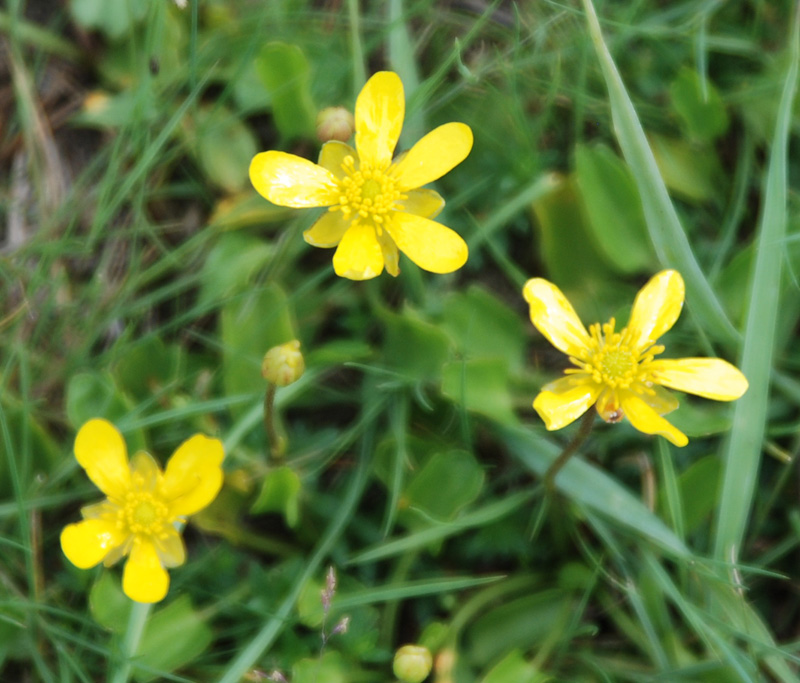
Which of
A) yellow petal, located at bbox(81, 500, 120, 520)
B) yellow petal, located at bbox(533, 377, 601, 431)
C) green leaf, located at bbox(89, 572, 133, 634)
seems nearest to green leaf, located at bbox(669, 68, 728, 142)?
yellow petal, located at bbox(533, 377, 601, 431)

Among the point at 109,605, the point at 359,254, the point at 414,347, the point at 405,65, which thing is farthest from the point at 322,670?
the point at 405,65

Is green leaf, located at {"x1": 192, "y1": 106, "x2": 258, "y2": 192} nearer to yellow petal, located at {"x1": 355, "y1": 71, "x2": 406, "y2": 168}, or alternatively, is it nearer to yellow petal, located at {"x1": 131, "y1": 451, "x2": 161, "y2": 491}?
yellow petal, located at {"x1": 355, "y1": 71, "x2": 406, "y2": 168}

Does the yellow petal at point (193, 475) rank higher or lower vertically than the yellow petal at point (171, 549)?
higher

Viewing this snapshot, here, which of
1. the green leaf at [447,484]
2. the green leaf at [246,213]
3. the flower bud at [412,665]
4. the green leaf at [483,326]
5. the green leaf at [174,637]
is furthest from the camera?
the green leaf at [246,213]

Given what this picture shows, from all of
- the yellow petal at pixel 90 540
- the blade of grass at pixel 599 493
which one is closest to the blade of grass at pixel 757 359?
the blade of grass at pixel 599 493

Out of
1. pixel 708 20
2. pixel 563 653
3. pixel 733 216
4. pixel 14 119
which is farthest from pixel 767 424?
pixel 14 119

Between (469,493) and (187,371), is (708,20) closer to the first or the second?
(469,493)

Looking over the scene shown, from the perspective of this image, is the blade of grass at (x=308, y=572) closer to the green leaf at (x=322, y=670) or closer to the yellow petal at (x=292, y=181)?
the green leaf at (x=322, y=670)
